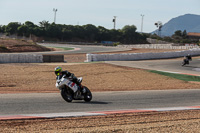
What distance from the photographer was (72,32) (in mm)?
101438

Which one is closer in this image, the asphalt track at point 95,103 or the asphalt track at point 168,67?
the asphalt track at point 95,103

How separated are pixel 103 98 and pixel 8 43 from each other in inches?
1588

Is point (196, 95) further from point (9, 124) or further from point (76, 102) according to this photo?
point (9, 124)

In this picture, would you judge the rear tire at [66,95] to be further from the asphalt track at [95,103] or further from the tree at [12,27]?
the tree at [12,27]

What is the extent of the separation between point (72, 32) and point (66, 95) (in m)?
91.4

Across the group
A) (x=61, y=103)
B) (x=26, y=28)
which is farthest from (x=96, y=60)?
(x=26, y=28)

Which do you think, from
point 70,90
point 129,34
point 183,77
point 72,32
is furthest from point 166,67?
point 129,34

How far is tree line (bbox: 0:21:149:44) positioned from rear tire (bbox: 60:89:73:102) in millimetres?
81018

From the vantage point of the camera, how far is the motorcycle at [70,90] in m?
11.0

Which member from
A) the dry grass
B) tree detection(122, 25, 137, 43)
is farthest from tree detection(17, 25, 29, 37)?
the dry grass

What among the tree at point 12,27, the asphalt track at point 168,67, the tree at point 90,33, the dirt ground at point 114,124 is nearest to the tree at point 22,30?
the tree at point 12,27

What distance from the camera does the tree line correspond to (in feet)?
306

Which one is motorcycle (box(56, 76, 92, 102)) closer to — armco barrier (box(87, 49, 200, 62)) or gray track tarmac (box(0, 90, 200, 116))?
gray track tarmac (box(0, 90, 200, 116))

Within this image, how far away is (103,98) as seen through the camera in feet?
41.6
